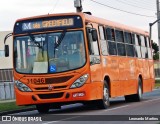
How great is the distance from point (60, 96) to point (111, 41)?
164 inches

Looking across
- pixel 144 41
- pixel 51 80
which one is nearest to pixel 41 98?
pixel 51 80

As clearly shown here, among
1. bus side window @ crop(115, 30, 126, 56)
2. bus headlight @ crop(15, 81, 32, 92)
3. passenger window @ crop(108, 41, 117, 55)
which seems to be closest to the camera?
bus headlight @ crop(15, 81, 32, 92)

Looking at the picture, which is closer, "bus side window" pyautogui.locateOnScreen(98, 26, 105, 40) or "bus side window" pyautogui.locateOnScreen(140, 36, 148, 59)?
"bus side window" pyautogui.locateOnScreen(98, 26, 105, 40)

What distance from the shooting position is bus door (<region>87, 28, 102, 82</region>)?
68.8ft

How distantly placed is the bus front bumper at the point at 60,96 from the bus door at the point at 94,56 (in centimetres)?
40

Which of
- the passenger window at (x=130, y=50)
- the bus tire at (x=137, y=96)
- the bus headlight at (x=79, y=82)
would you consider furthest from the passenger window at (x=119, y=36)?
the bus headlight at (x=79, y=82)

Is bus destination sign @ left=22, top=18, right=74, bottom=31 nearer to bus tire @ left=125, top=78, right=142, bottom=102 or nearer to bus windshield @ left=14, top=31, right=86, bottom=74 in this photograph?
bus windshield @ left=14, top=31, right=86, bottom=74

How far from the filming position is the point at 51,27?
69.0ft

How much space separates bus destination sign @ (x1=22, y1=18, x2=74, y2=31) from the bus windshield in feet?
0.99

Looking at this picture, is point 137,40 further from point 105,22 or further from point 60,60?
point 60,60

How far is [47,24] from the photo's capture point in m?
21.1

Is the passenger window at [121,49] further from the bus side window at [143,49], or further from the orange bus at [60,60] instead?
the bus side window at [143,49]

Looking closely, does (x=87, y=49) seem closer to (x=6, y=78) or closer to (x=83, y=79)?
(x=83, y=79)

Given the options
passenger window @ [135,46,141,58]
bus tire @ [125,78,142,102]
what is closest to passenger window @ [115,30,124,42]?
passenger window @ [135,46,141,58]
